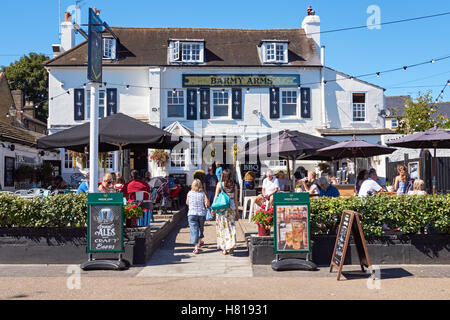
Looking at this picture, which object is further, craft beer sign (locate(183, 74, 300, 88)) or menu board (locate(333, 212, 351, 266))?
craft beer sign (locate(183, 74, 300, 88))

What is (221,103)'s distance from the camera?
79.1ft

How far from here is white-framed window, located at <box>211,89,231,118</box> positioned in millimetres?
24062

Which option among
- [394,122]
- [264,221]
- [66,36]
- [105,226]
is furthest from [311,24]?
[394,122]

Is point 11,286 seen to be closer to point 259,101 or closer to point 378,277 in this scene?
point 378,277

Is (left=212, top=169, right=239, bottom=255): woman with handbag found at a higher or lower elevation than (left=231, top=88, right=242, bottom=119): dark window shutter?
lower

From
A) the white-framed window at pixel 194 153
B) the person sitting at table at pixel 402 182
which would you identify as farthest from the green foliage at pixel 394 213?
the white-framed window at pixel 194 153

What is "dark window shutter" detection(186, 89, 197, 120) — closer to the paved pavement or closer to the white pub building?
the white pub building

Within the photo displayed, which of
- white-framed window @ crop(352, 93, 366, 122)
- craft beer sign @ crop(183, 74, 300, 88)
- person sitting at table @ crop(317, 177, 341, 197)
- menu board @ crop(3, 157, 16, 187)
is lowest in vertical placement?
person sitting at table @ crop(317, 177, 341, 197)

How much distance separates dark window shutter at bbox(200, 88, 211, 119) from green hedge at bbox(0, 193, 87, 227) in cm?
1653

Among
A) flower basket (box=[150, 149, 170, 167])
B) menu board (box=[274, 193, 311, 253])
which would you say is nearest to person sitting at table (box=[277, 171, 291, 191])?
menu board (box=[274, 193, 311, 253])

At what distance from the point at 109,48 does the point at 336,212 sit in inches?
778

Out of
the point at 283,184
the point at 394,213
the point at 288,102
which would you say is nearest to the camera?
the point at 394,213

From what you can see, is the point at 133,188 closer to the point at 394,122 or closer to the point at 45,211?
the point at 45,211
